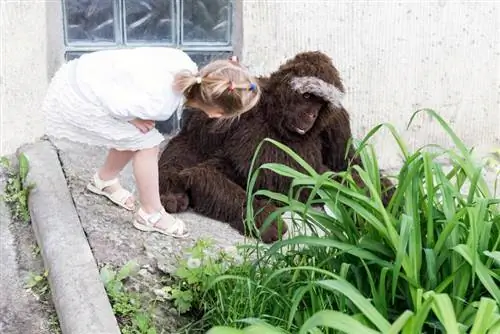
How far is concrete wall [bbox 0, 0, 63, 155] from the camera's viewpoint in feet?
10.7

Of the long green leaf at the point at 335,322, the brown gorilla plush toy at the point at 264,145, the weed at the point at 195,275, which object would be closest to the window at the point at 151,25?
the brown gorilla plush toy at the point at 264,145

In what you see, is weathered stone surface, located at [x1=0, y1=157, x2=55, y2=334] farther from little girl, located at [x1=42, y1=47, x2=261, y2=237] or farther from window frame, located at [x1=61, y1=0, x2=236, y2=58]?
window frame, located at [x1=61, y1=0, x2=236, y2=58]

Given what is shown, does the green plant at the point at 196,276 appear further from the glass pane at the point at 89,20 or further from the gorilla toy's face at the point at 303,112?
the glass pane at the point at 89,20

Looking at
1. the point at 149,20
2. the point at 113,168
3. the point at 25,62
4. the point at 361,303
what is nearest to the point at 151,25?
the point at 149,20

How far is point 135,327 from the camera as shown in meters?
2.21

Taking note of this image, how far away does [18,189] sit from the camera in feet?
10.2

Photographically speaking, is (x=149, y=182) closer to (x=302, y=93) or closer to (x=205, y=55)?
(x=302, y=93)

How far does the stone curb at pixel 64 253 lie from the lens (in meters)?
2.20

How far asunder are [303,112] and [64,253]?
1.02 metres

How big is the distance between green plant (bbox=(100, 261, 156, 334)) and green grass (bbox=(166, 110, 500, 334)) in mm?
163

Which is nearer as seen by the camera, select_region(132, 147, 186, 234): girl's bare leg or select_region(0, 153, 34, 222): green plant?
select_region(132, 147, 186, 234): girl's bare leg

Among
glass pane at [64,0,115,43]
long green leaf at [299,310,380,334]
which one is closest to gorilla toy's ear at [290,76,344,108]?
glass pane at [64,0,115,43]

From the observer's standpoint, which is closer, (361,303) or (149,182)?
(361,303)

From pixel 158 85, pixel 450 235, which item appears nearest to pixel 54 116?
pixel 158 85
